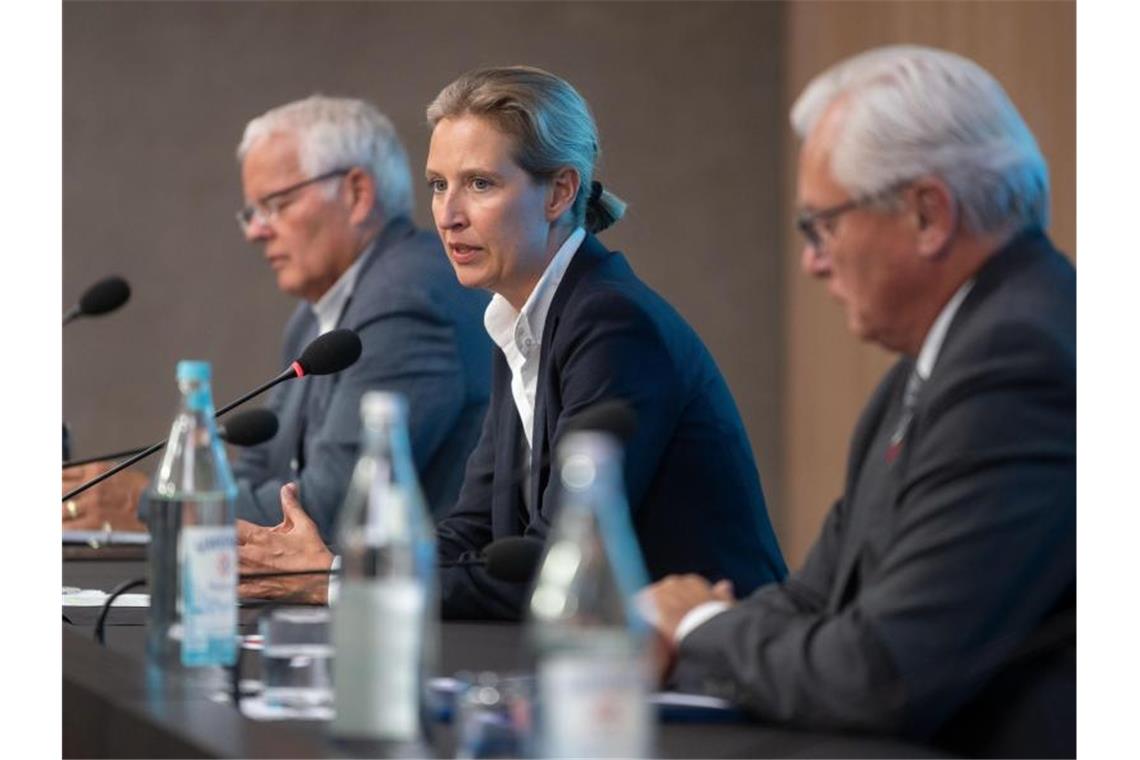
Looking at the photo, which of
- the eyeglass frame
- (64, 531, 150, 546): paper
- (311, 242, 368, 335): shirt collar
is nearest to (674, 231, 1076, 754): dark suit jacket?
the eyeglass frame

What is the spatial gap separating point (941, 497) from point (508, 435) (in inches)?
45.0

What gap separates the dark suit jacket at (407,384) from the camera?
10.6 feet

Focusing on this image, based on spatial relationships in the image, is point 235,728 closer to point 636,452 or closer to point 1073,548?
point 1073,548

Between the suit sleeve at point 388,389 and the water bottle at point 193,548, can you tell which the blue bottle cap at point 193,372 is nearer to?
the water bottle at point 193,548

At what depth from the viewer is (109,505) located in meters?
3.76

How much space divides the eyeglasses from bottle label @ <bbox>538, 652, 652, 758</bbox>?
267 cm

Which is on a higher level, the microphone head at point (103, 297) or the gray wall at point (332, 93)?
the gray wall at point (332, 93)

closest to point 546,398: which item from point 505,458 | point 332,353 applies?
point 505,458

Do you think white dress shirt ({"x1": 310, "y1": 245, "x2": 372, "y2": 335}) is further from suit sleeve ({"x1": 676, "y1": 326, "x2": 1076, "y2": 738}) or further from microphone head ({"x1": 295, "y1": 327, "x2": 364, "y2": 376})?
suit sleeve ({"x1": 676, "y1": 326, "x2": 1076, "y2": 738})

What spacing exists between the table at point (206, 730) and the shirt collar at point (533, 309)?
0.69 m

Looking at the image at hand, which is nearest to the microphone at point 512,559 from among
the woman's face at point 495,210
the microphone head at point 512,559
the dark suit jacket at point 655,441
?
the microphone head at point 512,559
